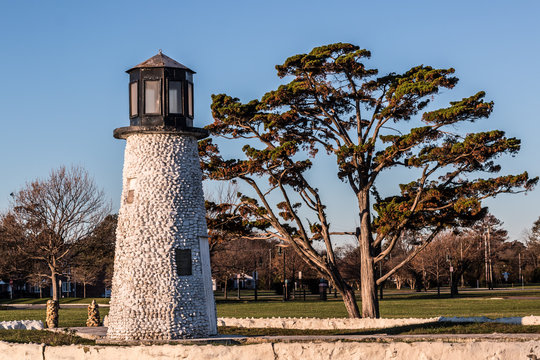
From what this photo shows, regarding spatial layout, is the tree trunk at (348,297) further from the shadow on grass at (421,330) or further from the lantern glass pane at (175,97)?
the lantern glass pane at (175,97)

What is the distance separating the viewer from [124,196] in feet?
66.5

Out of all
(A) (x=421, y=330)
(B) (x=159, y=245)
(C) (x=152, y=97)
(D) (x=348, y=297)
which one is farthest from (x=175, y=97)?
(D) (x=348, y=297)

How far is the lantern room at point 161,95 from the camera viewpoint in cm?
2002

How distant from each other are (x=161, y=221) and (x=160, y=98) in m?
3.20

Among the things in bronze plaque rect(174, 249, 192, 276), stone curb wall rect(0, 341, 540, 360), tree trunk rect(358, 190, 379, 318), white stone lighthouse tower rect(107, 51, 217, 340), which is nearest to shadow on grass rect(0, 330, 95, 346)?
white stone lighthouse tower rect(107, 51, 217, 340)

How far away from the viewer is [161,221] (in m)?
19.6

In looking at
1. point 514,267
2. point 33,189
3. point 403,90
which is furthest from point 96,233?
point 514,267

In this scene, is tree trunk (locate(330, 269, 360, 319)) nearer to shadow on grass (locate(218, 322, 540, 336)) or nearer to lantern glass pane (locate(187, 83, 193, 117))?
shadow on grass (locate(218, 322, 540, 336))

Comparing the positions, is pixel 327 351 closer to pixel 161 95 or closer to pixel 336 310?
pixel 161 95

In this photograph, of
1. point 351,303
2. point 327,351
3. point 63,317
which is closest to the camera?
point 327,351

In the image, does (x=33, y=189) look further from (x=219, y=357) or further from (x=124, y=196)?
(x=219, y=357)

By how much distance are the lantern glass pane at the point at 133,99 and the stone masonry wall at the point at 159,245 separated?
2.24 ft

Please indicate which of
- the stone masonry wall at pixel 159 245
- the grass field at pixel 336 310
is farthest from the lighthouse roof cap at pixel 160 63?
the grass field at pixel 336 310

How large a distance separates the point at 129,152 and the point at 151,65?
2.33 metres
